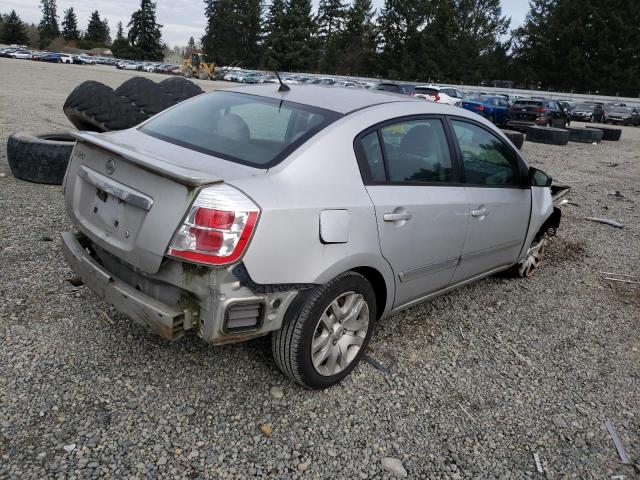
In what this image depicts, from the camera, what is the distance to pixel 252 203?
241cm

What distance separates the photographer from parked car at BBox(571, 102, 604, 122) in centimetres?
3462

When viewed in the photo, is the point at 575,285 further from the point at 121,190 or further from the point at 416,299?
the point at 121,190

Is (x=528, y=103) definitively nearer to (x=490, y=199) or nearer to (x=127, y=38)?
(x=490, y=199)

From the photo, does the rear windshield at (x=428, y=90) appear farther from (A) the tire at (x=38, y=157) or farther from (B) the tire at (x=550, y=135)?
(A) the tire at (x=38, y=157)

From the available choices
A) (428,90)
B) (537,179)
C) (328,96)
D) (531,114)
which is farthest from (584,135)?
(328,96)

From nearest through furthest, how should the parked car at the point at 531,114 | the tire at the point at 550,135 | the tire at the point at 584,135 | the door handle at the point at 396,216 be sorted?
the door handle at the point at 396,216, the tire at the point at 550,135, the tire at the point at 584,135, the parked car at the point at 531,114

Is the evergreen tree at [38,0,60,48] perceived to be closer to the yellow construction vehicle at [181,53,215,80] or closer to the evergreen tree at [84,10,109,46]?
the evergreen tree at [84,10,109,46]

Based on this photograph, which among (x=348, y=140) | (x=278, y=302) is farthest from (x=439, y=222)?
(x=278, y=302)

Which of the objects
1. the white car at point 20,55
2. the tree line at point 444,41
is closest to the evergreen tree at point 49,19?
the tree line at point 444,41

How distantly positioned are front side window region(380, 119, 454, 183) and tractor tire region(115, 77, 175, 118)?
4177mm

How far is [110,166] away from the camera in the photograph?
9.18 feet

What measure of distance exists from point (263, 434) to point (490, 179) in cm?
250

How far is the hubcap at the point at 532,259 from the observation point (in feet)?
16.2

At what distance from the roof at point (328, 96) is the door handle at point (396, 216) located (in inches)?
25.8
